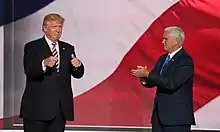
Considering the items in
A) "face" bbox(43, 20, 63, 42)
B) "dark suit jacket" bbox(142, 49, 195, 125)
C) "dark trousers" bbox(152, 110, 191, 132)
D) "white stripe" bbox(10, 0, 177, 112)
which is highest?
"white stripe" bbox(10, 0, 177, 112)

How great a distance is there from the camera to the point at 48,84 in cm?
513

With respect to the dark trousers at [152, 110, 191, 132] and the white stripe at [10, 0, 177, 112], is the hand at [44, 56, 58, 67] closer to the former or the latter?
the dark trousers at [152, 110, 191, 132]

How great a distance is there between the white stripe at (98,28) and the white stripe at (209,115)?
1211 mm

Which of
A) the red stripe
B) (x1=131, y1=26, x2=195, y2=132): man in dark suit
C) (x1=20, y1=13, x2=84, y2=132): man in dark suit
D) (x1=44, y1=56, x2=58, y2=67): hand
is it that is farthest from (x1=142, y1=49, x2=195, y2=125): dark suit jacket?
the red stripe

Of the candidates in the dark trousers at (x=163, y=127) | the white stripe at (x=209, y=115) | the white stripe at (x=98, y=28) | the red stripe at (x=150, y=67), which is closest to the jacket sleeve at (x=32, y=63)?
the dark trousers at (x=163, y=127)

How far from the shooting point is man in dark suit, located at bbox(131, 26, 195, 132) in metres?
5.10

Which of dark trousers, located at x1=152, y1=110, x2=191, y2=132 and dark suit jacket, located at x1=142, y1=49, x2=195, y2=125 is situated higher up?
dark suit jacket, located at x1=142, y1=49, x2=195, y2=125

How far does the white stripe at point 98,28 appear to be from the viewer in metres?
7.32

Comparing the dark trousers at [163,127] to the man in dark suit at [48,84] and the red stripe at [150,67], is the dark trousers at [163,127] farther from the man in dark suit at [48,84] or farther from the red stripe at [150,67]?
the red stripe at [150,67]

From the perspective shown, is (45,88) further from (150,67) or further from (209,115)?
(209,115)

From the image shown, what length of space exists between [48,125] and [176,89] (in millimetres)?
1168

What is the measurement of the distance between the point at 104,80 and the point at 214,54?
1.42 m

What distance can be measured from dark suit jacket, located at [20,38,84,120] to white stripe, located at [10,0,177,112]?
2223mm

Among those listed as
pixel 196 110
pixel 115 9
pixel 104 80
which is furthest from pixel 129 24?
pixel 196 110
